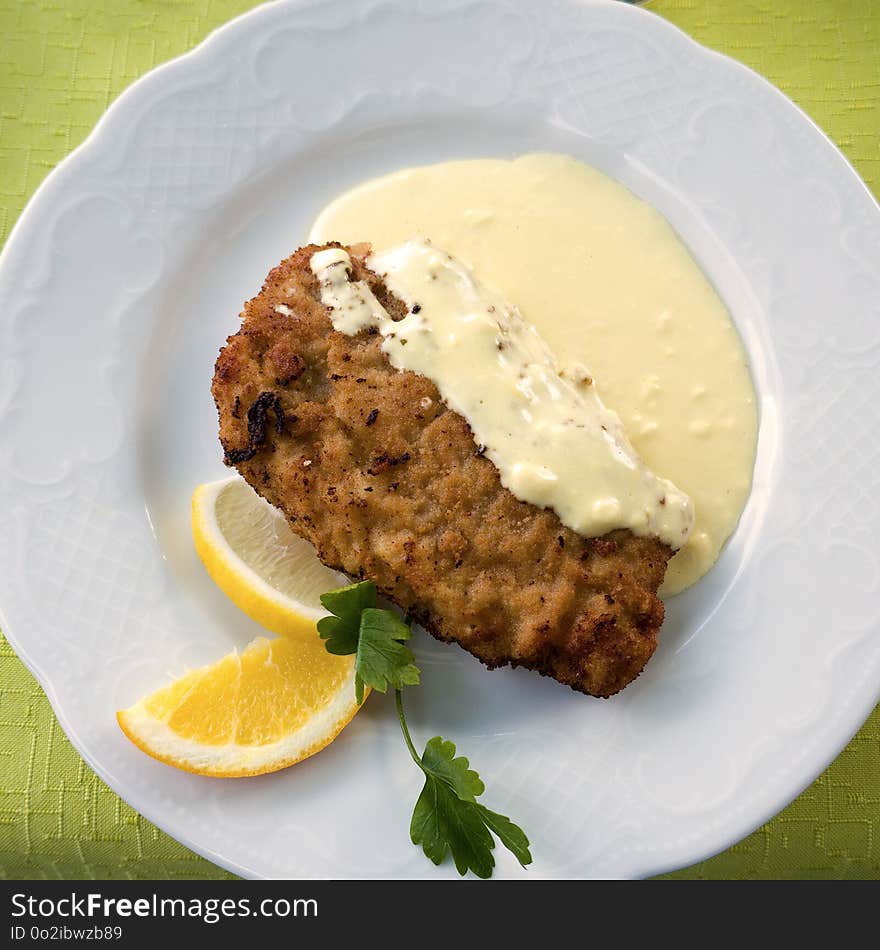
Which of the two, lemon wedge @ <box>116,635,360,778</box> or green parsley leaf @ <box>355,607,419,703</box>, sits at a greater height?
green parsley leaf @ <box>355,607,419,703</box>

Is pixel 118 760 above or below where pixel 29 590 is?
below

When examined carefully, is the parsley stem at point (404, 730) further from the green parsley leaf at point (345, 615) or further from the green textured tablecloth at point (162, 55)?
the green textured tablecloth at point (162, 55)

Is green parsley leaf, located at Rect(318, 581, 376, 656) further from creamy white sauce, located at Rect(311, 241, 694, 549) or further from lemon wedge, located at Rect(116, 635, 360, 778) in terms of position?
creamy white sauce, located at Rect(311, 241, 694, 549)

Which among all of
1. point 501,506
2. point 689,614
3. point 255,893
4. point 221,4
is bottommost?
point 255,893

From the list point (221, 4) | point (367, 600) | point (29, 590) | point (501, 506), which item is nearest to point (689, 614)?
point (501, 506)

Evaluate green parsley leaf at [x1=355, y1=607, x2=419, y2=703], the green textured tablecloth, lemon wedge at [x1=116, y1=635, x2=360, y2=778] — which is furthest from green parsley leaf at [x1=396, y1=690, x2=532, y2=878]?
the green textured tablecloth

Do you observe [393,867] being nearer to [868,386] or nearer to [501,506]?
[501,506]
